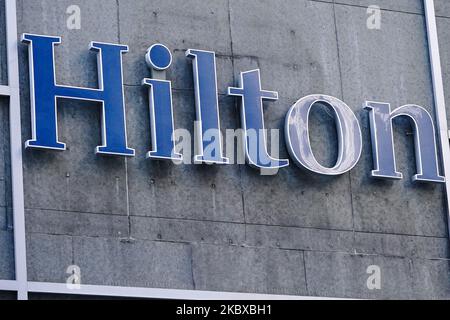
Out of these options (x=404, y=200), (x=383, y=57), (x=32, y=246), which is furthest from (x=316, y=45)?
(x=32, y=246)

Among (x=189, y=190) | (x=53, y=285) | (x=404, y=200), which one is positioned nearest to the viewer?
(x=53, y=285)

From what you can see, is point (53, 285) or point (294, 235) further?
point (294, 235)

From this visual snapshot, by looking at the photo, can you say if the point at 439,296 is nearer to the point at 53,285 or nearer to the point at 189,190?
the point at 189,190

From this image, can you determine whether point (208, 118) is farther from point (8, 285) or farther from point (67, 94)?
point (8, 285)

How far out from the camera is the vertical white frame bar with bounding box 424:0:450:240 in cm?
1905

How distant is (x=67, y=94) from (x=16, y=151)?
952mm

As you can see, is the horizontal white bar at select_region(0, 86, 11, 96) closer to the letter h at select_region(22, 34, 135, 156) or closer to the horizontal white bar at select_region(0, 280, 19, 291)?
the letter h at select_region(22, 34, 135, 156)

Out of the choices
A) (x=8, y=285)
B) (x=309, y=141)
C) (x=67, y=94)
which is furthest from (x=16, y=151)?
(x=309, y=141)

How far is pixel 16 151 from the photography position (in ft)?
54.8

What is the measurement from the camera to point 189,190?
17531 mm

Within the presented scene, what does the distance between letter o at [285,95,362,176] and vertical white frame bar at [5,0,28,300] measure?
11.5 ft

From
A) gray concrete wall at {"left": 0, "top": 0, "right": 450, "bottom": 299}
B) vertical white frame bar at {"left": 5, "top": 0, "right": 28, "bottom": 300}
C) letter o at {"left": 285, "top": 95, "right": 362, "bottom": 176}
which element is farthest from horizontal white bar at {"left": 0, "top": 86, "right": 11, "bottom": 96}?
letter o at {"left": 285, "top": 95, "right": 362, "bottom": 176}
